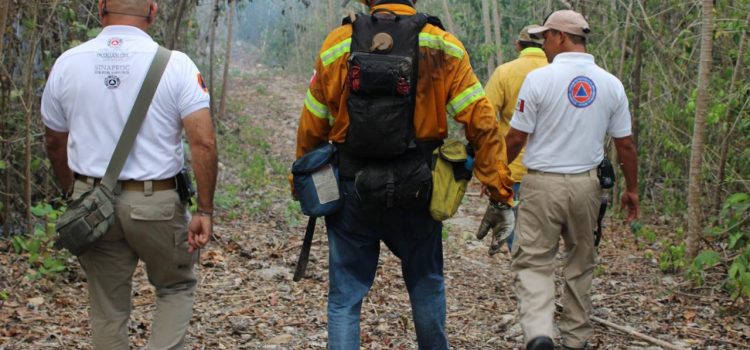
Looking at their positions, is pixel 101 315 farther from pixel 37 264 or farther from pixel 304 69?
pixel 304 69

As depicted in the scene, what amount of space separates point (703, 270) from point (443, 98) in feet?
14.0

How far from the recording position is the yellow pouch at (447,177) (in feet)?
12.2

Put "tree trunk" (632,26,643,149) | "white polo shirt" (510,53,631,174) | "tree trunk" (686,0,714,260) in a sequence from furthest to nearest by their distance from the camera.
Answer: "tree trunk" (632,26,643,149) < "tree trunk" (686,0,714,260) < "white polo shirt" (510,53,631,174)

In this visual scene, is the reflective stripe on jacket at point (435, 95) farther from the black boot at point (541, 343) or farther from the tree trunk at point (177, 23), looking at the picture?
the tree trunk at point (177, 23)

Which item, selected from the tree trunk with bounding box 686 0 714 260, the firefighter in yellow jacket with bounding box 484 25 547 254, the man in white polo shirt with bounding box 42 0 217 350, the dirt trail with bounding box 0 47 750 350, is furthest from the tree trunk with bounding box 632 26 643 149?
the man in white polo shirt with bounding box 42 0 217 350

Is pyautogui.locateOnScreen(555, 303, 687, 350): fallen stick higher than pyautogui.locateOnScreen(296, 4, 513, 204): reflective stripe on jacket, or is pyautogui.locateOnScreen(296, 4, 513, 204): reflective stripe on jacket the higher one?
pyautogui.locateOnScreen(296, 4, 513, 204): reflective stripe on jacket

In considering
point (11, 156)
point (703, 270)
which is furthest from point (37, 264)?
point (703, 270)

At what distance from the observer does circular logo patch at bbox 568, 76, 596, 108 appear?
15.8 feet

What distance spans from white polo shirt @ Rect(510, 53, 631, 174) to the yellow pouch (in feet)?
4.09

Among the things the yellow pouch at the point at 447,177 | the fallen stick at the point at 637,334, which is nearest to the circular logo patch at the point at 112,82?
the yellow pouch at the point at 447,177

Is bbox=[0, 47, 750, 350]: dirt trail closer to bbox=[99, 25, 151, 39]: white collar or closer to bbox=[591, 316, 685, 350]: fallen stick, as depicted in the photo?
bbox=[591, 316, 685, 350]: fallen stick

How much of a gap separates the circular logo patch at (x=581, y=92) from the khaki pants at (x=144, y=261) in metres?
2.41

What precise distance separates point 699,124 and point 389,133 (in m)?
4.12

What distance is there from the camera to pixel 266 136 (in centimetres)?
2147
